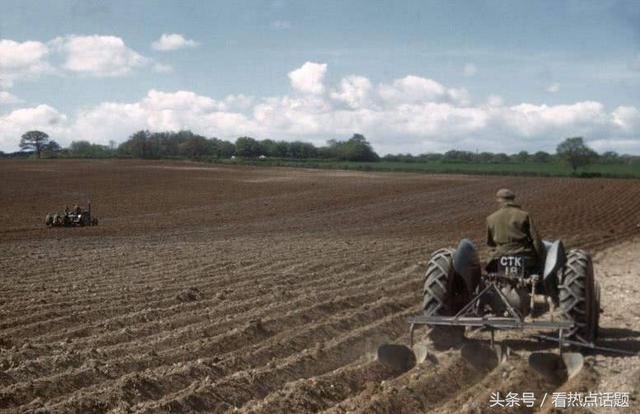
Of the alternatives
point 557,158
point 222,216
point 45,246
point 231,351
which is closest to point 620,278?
point 231,351

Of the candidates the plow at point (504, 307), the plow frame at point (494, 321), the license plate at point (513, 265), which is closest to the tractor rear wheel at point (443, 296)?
the plow at point (504, 307)

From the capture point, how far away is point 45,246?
1869cm

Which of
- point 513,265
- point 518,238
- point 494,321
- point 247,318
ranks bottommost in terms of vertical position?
point 247,318

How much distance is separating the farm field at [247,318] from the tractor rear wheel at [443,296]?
42cm

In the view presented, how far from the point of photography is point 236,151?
97.6 m

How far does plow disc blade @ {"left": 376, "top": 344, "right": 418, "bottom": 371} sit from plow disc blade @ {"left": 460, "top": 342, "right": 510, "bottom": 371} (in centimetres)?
42

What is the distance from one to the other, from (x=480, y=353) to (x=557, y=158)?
8021 centimetres

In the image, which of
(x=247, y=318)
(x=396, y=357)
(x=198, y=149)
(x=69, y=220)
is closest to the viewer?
(x=396, y=357)

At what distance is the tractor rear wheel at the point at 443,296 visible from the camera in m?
7.99

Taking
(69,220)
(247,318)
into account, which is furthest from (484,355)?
(69,220)

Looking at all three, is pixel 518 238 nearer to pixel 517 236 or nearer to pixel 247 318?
pixel 517 236

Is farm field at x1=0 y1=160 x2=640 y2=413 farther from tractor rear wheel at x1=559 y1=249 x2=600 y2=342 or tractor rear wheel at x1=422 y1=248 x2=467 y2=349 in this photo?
tractor rear wheel at x1=422 y1=248 x2=467 y2=349

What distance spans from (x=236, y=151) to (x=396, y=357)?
91.0 m

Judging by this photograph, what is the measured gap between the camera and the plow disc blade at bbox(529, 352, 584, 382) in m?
7.17
